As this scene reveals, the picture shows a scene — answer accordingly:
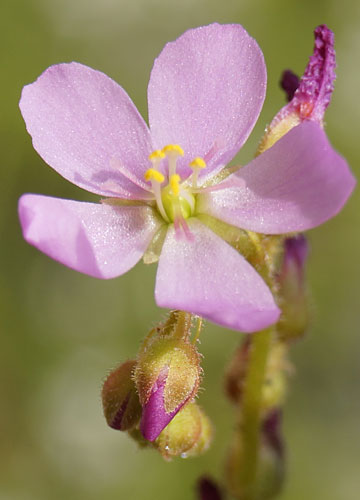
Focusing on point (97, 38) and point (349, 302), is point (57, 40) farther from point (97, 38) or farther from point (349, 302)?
point (349, 302)

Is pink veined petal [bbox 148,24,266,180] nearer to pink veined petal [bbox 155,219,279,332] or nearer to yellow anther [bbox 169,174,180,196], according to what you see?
yellow anther [bbox 169,174,180,196]

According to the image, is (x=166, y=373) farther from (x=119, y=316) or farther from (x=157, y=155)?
(x=119, y=316)

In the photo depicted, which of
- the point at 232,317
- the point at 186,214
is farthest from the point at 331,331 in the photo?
the point at 232,317

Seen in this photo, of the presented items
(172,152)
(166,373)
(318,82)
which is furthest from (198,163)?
(166,373)

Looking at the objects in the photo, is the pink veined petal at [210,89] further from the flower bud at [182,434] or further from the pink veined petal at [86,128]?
the flower bud at [182,434]

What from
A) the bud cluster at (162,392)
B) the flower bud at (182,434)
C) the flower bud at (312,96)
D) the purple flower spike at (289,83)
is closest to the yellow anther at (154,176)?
the flower bud at (312,96)

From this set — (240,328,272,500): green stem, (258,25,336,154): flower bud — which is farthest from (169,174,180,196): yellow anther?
(240,328,272,500): green stem

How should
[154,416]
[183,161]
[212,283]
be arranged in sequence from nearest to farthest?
[154,416] → [212,283] → [183,161]

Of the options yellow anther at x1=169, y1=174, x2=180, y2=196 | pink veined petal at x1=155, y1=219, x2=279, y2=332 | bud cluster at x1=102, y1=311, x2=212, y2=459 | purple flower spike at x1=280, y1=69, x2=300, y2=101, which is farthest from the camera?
purple flower spike at x1=280, y1=69, x2=300, y2=101
